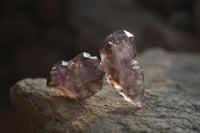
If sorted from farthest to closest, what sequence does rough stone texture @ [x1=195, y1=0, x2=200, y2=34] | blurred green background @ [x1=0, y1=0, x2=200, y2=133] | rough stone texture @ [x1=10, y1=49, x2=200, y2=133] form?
rough stone texture @ [x1=195, y1=0, x2=200, y2=34] → blurred green background @ [x1=0, y1=0, x2=200, y2=133] → rough stone texture @ [x1=10, y1=49, x2=200, y2=133]

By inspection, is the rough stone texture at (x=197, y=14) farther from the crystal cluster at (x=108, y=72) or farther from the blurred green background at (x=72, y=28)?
the crystal cluster at (x=108, y=72)

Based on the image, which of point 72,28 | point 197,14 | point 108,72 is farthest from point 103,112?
point 197,14

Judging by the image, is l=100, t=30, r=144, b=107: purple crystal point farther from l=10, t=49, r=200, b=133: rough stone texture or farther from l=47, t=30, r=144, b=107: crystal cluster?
l=10, t=49, r=200, b=133: rough stone texture

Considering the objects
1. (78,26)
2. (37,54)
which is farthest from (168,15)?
(37,54)

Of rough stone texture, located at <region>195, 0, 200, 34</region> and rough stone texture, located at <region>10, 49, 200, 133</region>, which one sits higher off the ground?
rough stone texture, located at <region>195, 0, 200, 34</region>

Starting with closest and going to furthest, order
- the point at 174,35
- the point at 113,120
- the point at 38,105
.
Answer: the point at 113,120 → the point at 38,105 → the point at 174,35

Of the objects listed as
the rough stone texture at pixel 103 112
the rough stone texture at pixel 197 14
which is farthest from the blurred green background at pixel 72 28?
the rough stone texture at pixel 103 112

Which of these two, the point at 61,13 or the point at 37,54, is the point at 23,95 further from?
the point at 61,13

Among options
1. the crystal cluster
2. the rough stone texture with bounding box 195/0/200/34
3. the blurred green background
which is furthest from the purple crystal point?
the rough stone texture with bounding box 195/0/200/34

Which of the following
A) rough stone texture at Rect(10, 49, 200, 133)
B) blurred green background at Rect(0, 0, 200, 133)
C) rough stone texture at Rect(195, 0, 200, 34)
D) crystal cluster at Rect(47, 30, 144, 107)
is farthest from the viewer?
rough stone texture at Rect(195, 0, 200, 34)

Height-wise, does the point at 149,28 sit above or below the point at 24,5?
below
